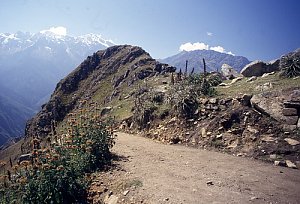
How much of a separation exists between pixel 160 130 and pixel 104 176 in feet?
28.4

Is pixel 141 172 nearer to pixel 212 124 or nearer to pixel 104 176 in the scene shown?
pixel 104 176

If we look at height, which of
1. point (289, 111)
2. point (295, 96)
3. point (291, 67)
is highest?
point (291, 67)

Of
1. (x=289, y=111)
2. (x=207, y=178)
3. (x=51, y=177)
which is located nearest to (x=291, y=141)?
(x=289, y=111)

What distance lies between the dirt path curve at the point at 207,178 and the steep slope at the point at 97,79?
176 ft

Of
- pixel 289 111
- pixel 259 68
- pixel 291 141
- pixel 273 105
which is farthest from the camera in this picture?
pixel 259 68

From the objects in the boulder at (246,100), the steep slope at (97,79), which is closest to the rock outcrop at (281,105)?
the boulder at (246,100)

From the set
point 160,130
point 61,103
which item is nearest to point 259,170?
point 160,130

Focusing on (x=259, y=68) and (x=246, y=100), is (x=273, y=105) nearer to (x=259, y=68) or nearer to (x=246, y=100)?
(x=246, y=100)

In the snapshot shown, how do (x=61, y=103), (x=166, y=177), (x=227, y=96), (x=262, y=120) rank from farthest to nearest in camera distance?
(x=61, y=103), (x=227, y=96), (x=262, y=120), (x=166, y=177)

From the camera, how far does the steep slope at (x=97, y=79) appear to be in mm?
76675

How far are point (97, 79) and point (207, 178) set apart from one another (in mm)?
84886

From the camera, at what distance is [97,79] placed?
3674 inches

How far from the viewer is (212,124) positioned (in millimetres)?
16844

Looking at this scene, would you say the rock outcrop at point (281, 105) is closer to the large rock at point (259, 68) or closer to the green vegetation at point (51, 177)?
the green vegetation at point (51, 177)
